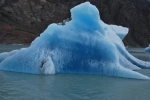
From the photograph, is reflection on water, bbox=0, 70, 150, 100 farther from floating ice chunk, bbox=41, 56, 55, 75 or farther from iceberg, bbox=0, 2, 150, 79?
iceberg, bbox=0, 2, 150, 79

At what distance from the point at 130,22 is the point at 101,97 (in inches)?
3870

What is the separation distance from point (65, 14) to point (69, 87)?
90.4m

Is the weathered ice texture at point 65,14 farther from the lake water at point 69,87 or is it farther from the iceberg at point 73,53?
the lake water at point 69,87

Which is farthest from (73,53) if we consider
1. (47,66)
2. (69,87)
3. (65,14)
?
(65,14)

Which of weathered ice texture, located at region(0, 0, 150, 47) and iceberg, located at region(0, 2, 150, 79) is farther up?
weathered ice texture, located at region(0, 0, 150, 47)

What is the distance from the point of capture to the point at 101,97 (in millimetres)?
11922

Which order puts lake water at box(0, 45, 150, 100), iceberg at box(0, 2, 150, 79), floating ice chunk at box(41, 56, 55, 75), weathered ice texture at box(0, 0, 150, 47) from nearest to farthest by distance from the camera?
lake water at box(0, 45, 150, 100), floating ice chunk at box(41, 56, 55, 75), iceberg at box(0, 2, 150, 79), weathered ice texture at box(0, 0, 150, 47)

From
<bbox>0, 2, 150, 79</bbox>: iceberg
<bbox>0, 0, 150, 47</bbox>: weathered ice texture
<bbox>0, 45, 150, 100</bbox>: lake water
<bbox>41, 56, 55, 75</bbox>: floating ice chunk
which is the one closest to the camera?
<bbox>0, 45, 150, 100</bbox>: lake water

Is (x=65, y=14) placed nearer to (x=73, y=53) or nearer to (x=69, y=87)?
(x=73, y=53)

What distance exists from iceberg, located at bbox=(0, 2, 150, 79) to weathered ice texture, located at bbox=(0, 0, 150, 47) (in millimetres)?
73890

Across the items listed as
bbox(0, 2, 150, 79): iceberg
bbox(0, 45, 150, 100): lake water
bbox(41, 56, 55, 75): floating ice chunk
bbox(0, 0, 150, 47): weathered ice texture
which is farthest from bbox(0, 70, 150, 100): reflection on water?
bbox(0, 0, 150, 47): weathered ice texture

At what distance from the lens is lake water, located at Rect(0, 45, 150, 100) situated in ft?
38.9

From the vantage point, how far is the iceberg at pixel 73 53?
682 inches

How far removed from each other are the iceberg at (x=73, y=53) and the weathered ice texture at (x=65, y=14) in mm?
73890
